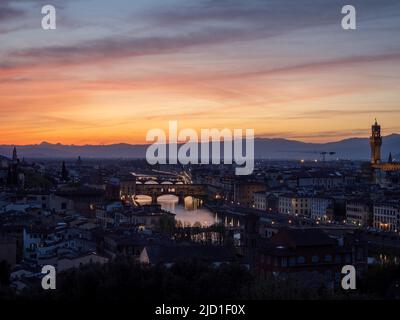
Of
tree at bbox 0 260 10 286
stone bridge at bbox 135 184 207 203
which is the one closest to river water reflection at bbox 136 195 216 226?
stone bridge at bbox 135 184 207 203

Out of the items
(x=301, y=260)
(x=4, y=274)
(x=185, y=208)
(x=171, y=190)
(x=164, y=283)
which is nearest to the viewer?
(x=164, y=283)

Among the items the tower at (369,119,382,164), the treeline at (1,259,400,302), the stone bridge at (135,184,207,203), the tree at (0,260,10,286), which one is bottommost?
the stone bridge at (135,184,207,203)

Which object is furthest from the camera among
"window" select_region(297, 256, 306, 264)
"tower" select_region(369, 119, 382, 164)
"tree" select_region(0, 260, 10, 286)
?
"tower" select_region(369, 119, 382, 164)

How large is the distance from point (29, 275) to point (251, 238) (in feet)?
10.6

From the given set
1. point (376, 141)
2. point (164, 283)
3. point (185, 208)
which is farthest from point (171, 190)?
point (164, 283)

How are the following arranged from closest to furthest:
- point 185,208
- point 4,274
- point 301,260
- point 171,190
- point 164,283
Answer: point 164,283, point 4,274, point 301,260, point 185,208, point 171,190

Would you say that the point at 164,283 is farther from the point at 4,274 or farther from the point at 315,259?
the point at 315,259

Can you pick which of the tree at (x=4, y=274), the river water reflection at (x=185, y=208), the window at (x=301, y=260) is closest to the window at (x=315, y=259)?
the window at (x=301, y=260)

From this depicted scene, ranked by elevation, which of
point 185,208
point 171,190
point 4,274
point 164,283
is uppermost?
point 164,283

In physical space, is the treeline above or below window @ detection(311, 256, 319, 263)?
above

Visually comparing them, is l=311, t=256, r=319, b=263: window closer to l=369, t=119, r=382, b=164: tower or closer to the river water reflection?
the river water reflection

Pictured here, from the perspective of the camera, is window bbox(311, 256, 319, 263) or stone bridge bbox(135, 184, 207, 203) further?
stone bridge bbox(135, 184, 207, 203)

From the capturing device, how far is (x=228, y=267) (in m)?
4.93
